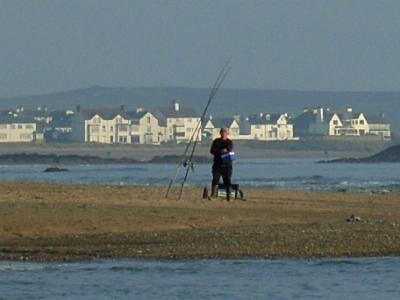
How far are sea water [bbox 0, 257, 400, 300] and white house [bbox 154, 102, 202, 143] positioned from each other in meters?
105

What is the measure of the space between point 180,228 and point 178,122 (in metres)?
106

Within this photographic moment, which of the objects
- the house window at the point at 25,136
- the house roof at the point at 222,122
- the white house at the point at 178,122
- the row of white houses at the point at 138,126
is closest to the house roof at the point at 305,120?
the house roof at the point at 222,122

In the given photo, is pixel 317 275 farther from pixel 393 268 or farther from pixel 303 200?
pixel 303 200

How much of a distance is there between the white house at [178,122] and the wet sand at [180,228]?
320ft

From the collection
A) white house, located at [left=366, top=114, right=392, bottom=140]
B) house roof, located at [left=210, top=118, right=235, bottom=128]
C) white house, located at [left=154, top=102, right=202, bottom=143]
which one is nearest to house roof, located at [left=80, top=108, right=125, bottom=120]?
white house, located at [left=154, top=102, right=202, bottom=143]

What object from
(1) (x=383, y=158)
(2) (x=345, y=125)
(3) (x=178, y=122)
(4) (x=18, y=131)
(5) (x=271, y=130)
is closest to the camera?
(1) (x=383, y=158)

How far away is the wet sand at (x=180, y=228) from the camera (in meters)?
19.6

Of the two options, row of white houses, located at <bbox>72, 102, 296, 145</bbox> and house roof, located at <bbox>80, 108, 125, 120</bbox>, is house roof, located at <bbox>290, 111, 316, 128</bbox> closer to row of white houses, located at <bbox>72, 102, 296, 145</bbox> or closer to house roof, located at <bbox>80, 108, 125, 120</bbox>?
row of white houses, located at <bbox>72, 102, 296, 145</bbox>

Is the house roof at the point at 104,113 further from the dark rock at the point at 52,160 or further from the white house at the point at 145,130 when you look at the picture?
the dark rock at the point at 52,160

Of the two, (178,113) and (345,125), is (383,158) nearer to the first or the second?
(178,113)

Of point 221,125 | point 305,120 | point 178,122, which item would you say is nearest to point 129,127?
point 178,122

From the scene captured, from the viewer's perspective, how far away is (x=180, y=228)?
869 inches

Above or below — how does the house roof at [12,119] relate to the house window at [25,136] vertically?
above

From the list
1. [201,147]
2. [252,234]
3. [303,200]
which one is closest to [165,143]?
[201,147]
